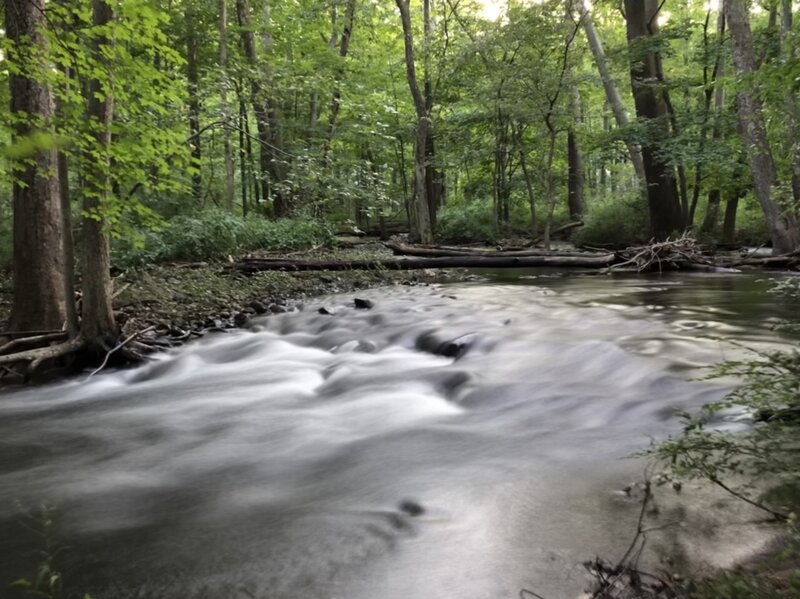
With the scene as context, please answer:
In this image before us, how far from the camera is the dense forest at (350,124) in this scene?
5824 millimetres

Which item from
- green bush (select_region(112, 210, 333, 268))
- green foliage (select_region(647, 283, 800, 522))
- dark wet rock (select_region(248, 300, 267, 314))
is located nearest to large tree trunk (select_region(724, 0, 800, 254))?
dark wet rock (select_region(248, 300, 267, 314))

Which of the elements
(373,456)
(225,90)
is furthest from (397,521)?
(225,90)

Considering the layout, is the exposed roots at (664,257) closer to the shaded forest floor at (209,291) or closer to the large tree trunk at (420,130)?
the shaded forest floor at (209,291)

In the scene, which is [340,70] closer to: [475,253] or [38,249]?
[475,253]

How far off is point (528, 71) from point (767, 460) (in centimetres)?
1632

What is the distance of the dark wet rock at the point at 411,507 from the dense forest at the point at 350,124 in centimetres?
274

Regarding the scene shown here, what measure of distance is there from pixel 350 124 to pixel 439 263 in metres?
8.52

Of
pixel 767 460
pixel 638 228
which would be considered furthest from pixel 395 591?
pixel 638 228

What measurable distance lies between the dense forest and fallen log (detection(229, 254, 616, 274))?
159 cm

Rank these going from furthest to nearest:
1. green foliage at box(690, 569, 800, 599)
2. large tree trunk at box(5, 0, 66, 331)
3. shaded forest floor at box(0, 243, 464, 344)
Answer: shaded forest floor at box(0, 243, 464, 344)
large tree trunk at box(5, 0, 66, 331)
green foliage at box(690, 569, 800, 599)

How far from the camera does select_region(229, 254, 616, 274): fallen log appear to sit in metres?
12.7

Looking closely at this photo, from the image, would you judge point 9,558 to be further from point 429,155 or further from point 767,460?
point 429,155

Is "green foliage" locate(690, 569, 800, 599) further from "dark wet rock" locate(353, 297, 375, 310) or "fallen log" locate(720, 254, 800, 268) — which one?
"fallen log" locate(720, 254, 800, 268)

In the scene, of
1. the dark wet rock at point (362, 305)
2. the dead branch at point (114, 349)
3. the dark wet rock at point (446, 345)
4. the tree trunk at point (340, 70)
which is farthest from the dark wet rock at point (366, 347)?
the tree trunk at point (340, 70)
